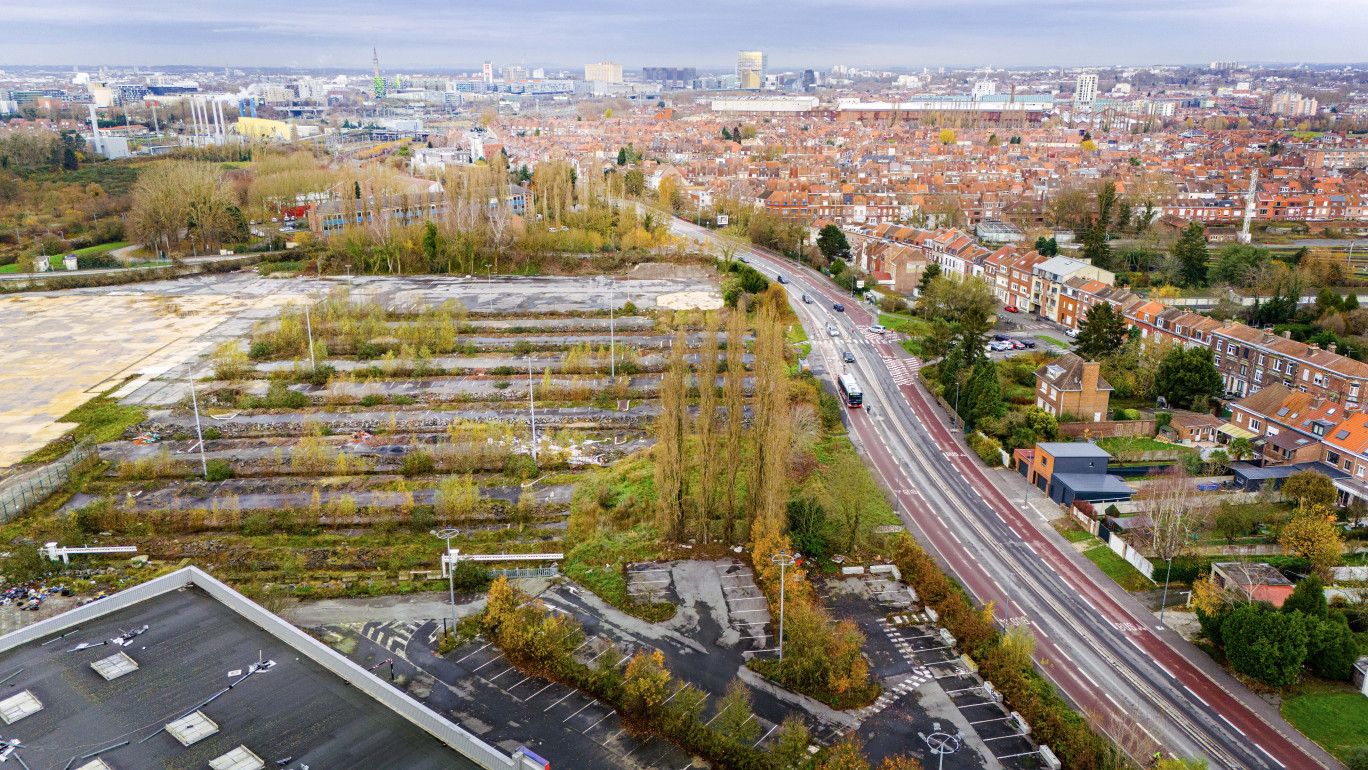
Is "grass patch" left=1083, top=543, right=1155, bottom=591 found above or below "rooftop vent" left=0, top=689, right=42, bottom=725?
below

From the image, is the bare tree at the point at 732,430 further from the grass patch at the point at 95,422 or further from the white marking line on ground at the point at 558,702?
the grass patch at the point at 95,422

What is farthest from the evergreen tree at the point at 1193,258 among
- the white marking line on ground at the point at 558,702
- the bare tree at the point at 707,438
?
the white marking line on ground at the point at 558,702

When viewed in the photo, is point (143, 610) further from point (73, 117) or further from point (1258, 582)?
point (73, 117)

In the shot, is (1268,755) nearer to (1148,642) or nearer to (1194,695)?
(1194,695)

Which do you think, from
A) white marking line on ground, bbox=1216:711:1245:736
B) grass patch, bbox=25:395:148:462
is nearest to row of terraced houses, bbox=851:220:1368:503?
white marking line on ground, bbox=1216:711:1245:736

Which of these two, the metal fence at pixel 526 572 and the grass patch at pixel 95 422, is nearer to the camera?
the metal fence at pixel 526 572

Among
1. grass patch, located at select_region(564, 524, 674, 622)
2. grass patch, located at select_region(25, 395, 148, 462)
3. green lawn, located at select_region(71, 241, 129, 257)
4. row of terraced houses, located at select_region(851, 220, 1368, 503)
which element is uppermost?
green lawn, located at select_region(71, 241, 129, 257)

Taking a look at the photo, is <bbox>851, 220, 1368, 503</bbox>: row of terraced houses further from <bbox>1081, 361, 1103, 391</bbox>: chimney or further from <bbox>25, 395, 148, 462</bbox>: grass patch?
<bbox>25, 395, 148, 462</bbox>: grass patch
